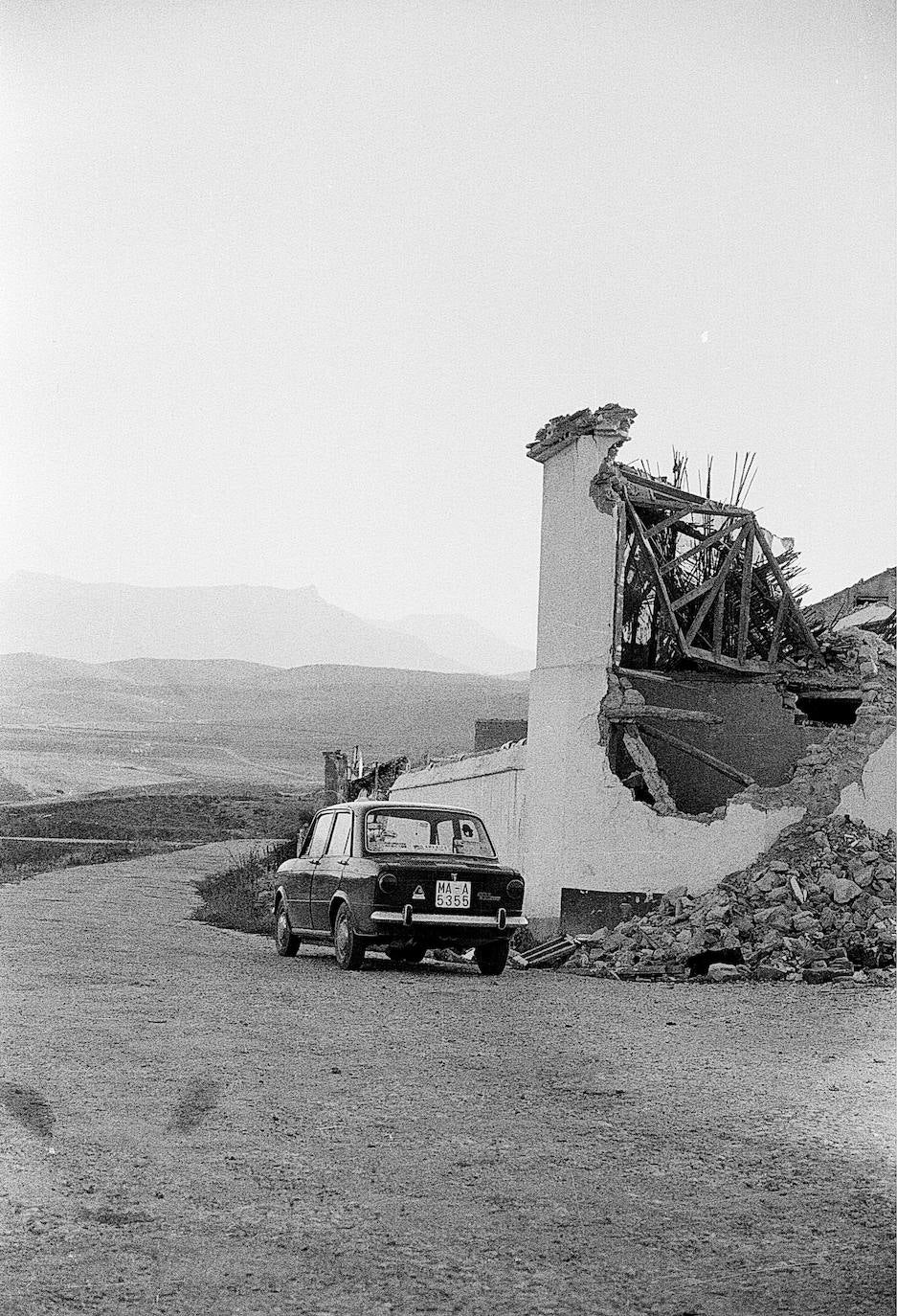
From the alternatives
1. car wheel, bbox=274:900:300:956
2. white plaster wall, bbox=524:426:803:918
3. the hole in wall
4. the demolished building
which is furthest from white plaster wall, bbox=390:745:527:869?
the hole in wall

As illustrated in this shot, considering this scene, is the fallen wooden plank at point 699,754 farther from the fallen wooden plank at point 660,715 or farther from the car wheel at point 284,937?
the car wheel at point 284,937

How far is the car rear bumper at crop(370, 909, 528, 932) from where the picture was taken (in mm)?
12445

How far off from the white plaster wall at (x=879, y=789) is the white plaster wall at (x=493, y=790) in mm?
4074

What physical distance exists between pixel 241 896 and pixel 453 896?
502 inches

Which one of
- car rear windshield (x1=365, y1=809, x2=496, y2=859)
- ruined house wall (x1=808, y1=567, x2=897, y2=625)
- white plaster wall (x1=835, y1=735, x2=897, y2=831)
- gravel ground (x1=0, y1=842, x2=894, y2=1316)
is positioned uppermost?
ruined house wall (x1=808, y1=567, x2=897, y2=625)

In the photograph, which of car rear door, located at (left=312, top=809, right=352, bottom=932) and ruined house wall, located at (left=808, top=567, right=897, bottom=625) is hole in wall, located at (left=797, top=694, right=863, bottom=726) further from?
car rear door, located at (left=312, top=809, right=352, bottom=932)

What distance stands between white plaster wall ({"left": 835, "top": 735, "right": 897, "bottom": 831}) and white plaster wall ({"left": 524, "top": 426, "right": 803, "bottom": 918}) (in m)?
0.85

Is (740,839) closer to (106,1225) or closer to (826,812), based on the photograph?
(826,812)

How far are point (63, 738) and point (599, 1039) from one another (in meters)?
58.5

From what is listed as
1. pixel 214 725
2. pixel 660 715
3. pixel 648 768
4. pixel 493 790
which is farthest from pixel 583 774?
pixel 214 725

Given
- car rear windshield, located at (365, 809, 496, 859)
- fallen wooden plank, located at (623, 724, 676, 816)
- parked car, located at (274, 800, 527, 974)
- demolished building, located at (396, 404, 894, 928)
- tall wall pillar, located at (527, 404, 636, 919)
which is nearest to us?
parked car, located at (274, 800, 527, 974)

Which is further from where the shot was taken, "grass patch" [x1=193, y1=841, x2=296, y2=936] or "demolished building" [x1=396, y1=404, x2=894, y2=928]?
"grass patch" [x1=193, y1=841, x2=296, y2=936]

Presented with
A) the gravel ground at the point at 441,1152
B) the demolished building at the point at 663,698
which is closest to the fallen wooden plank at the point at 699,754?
the demolished building at the point at 663,698

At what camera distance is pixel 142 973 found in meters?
12.4
